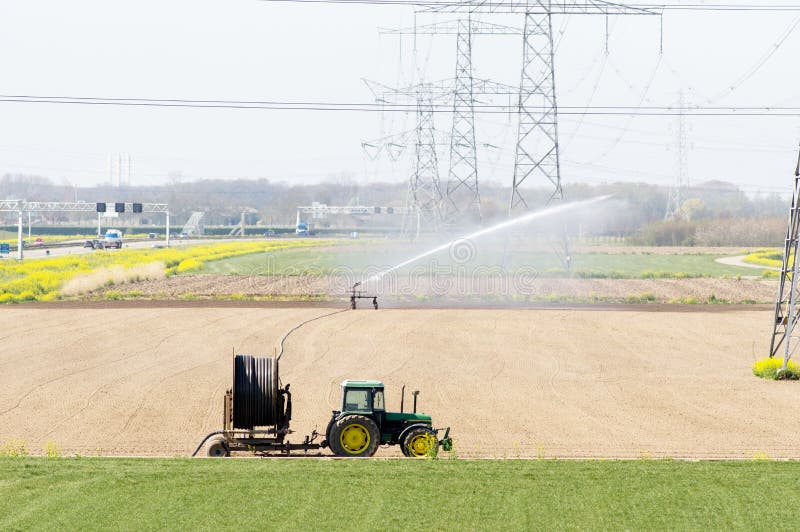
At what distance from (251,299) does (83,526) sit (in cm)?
4603

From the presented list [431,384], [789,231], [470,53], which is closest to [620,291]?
[470,53]

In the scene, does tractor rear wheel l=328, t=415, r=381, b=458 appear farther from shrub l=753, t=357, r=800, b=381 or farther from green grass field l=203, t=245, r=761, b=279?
green grass field l=203, t=245, r=761, b=279

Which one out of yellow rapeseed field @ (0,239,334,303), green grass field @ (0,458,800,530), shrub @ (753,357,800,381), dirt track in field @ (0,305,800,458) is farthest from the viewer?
yellow rapeseed field @ (0,239,334,303)

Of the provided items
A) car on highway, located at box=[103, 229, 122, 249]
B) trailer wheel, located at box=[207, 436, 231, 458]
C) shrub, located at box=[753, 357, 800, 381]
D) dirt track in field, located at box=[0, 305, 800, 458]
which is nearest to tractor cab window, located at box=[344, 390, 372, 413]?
dirt track in field, located at box=[0, 305, 800, 458]

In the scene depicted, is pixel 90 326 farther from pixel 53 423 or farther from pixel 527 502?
pixel 527 502

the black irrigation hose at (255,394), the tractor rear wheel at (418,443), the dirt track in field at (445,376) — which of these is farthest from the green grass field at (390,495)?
the dirt track in field at (445,376)

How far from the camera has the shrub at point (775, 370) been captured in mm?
35562

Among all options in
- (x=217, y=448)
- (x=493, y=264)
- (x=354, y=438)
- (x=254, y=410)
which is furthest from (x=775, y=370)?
(x=493, y=264)

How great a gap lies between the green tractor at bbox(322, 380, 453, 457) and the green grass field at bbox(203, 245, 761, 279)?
52.7 metres

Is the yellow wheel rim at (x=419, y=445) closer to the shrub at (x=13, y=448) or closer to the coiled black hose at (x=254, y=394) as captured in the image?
the coiled black hose at (x=254, y=394)

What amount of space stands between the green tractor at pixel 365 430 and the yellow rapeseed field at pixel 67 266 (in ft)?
143

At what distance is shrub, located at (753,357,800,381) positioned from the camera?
117 feet

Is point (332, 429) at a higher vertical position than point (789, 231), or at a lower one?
lower

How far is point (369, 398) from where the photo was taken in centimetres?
2194
